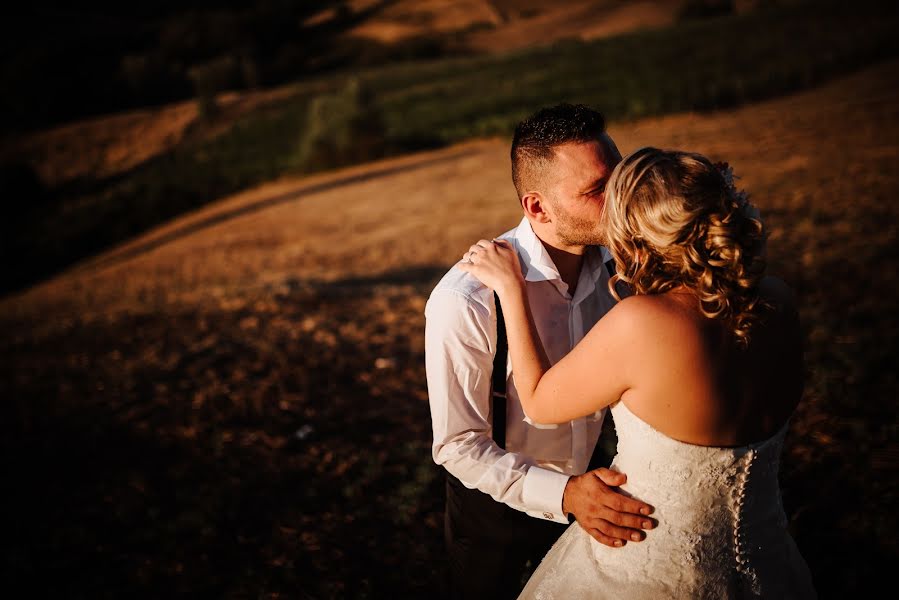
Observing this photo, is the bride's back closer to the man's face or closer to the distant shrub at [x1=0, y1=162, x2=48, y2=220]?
the man's face

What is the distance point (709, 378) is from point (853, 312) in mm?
4920

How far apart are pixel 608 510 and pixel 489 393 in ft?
1.85

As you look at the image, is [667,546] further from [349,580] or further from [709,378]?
[349,580]

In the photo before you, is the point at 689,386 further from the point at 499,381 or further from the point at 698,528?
the point at 499,381

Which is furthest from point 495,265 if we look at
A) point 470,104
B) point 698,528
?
point 470,104

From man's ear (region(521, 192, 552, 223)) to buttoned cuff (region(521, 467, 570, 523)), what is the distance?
91 centimetres

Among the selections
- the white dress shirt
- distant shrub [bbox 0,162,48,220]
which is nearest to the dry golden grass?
distant shrub [bbox 0,162,48,220]

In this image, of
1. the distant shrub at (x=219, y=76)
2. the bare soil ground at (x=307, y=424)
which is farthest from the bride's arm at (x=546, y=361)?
the distant shrub at (x=219, y=76)

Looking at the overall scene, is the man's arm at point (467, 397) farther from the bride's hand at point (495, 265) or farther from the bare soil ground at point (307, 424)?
the bare soil ground at point (307, 424)

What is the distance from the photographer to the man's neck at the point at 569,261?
2.34m

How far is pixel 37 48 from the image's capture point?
163 ft

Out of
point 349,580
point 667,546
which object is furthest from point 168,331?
point 667,546

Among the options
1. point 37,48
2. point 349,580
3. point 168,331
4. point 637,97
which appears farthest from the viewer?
point 37,48

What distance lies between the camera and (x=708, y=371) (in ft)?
5.16
